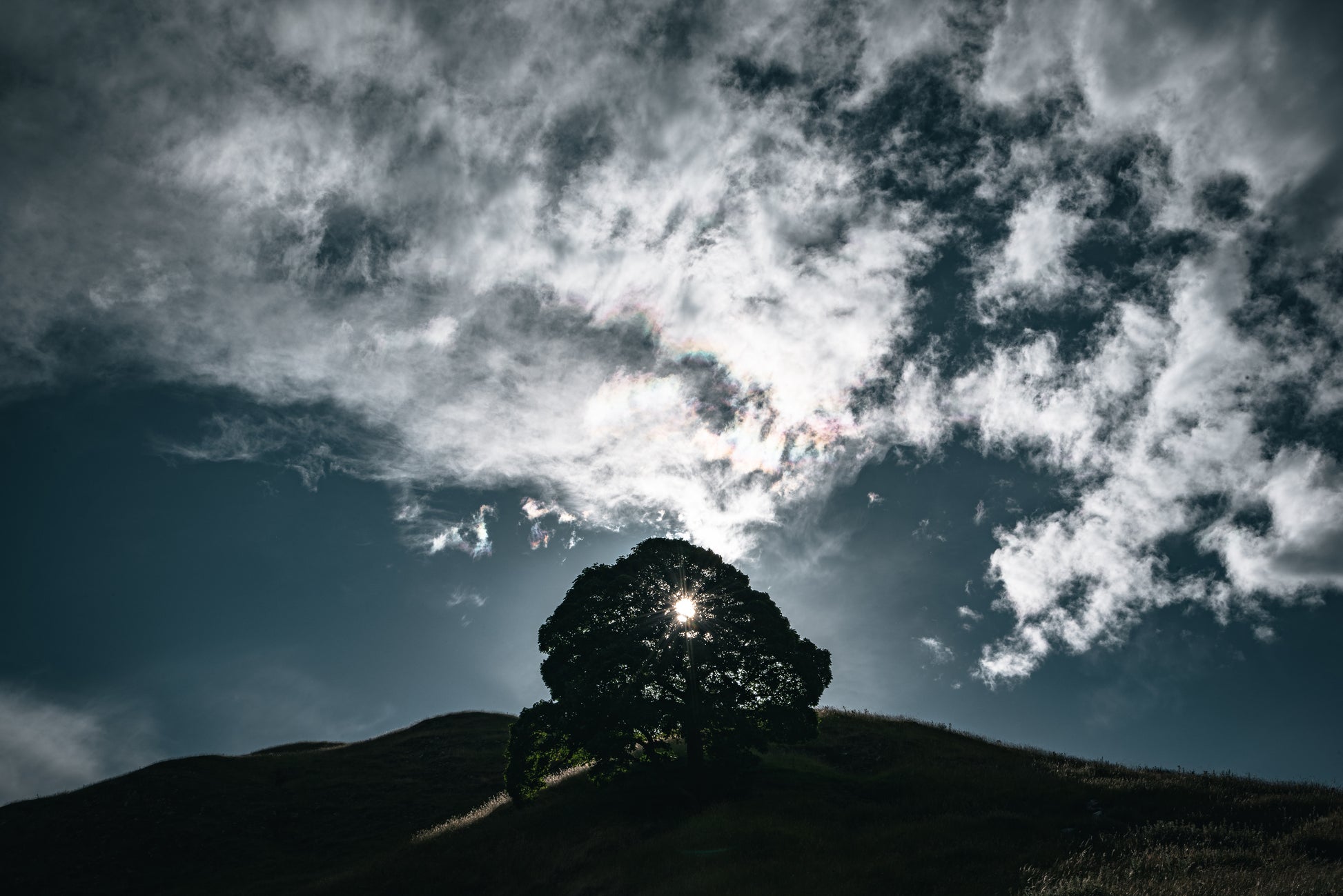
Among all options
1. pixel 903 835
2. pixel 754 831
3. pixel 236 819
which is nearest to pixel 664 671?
pixel 754 831

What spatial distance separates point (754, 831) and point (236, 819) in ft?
118

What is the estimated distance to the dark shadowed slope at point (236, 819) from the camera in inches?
1258

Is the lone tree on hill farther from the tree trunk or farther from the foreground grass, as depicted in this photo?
the foreground grass

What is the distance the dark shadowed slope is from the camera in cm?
3195

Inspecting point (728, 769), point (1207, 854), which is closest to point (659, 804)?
point (728, 769)

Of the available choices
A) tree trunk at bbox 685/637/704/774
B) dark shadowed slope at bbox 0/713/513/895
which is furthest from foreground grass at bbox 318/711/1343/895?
dark shadowed slope at bbox 0/713/513/895

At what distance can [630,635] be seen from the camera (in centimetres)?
2691

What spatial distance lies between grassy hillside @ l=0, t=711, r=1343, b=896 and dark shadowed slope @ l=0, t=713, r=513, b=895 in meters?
0.15

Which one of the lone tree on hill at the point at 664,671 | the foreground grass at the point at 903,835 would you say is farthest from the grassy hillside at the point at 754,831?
the lone tree on hill at the point at 664,671

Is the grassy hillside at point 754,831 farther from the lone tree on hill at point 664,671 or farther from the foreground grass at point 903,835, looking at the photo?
the lone tree on hill at point 664,671

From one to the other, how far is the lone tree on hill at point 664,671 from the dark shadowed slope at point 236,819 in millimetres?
14715

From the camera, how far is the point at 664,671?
26.2m

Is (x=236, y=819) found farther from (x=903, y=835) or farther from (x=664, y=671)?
(x=903, y=835)

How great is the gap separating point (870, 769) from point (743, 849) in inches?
482
